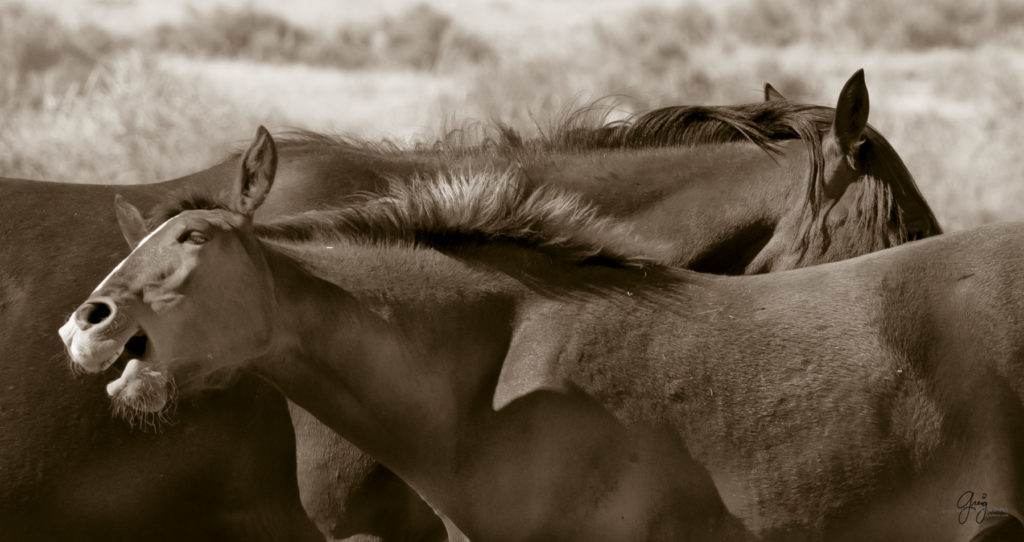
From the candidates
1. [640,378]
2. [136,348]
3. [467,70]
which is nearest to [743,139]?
[640,378]

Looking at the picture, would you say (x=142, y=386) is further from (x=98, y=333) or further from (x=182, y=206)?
(x=182, y=206)

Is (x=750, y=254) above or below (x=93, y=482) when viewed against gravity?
above

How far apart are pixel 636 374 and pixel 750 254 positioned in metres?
1.33

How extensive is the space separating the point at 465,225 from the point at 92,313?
4.27 feet

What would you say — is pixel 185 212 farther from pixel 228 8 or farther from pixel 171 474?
pixel 228 8

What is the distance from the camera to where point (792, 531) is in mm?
5000

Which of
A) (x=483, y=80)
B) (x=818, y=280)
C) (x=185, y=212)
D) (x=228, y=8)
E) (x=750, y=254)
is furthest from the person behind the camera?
(x=228, y=8)

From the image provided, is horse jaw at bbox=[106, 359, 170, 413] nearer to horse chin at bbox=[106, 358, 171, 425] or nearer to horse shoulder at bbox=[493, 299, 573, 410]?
horse chin at bbox=[106, 358, 171, 425]

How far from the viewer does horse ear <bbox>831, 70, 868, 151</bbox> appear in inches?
238

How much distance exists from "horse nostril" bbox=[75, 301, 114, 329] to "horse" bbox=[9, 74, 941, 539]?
3.92 ft

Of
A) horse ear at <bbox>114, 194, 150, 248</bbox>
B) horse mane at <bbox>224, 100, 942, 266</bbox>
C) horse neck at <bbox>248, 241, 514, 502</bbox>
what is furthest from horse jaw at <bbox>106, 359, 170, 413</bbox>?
horse mane at <bbox>224, 100, 942, 266</bbox>

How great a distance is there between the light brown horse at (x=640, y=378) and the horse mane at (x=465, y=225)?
74mm

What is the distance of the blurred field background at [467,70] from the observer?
15141mm

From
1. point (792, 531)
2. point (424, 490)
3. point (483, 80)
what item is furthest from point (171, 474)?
point (483, 80)
